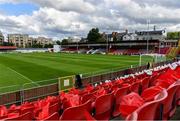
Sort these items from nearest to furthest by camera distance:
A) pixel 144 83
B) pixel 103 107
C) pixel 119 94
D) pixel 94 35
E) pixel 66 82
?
pixel 103 107 < pixel 119 94 < pixel 144 83 < pixel 66 82 < pixel 94 35

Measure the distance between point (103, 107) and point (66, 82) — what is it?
1019cm

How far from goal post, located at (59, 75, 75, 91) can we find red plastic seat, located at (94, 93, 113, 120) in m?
9.43

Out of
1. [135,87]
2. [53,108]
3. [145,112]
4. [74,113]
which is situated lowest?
[53,108]

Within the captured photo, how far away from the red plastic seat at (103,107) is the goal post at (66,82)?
943 cm

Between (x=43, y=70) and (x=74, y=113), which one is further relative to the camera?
(x=43, y=70)

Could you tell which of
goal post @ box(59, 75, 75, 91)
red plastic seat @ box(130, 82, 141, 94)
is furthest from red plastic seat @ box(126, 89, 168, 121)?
goal post @ box(59, 75, 75, 91)

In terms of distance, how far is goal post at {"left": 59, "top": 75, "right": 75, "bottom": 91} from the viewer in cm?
1400

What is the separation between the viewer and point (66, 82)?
14523 millimetres

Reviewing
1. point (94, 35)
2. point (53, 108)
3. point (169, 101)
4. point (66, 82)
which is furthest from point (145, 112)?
point (94, 35)

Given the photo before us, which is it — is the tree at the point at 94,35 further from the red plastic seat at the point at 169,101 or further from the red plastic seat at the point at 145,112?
the red plastic seat at the point at 145,112

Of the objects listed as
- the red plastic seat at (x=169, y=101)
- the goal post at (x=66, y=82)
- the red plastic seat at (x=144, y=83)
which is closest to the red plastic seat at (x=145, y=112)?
the red plastic seat at (x=169, y=101)

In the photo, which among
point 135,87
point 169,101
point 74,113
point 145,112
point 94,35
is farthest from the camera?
point 94,35

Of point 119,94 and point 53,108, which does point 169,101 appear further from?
point 53,108

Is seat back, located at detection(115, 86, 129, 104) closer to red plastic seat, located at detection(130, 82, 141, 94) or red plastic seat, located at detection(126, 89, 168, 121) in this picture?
red plastic seat, located at detection(130, 82, 141, 94)
